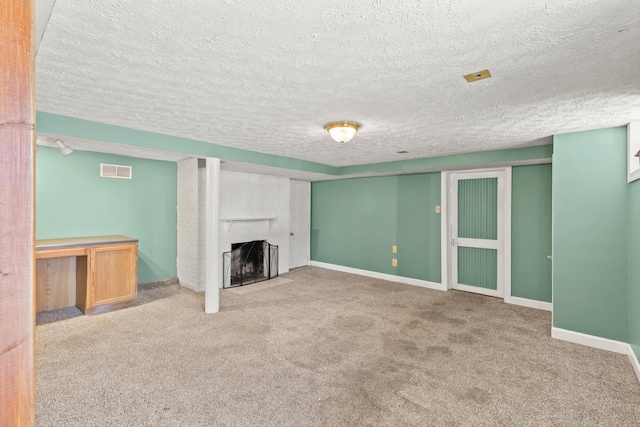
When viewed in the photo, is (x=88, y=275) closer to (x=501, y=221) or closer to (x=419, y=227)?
(x=419, y=227)

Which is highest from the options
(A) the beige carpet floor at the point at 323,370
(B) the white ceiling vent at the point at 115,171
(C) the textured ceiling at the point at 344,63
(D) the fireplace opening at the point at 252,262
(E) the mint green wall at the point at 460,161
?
(C) the textured ceiling at the point at 344,63

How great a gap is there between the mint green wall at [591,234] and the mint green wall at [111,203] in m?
5.50

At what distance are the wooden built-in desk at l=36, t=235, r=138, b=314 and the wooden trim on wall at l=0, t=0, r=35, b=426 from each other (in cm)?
413

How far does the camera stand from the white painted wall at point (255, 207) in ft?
18.2

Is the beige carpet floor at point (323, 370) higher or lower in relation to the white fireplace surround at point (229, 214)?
lower

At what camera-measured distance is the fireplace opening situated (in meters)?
5.80

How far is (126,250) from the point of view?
4.16 metres

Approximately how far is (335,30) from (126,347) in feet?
11.0

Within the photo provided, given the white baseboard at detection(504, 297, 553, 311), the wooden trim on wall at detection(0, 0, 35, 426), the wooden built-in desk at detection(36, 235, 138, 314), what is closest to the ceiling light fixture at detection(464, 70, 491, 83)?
the wooden trim on wall at detection(0, 0, 35, 426)

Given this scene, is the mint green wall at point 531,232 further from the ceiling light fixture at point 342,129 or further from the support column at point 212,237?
the support column at point 212,237

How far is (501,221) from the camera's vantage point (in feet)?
15.7

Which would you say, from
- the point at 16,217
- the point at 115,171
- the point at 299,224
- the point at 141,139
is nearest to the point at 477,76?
the point at 16,217

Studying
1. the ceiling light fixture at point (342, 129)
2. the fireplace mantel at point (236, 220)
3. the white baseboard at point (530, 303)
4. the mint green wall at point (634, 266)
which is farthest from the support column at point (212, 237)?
the mint green wall at point (634, 266)

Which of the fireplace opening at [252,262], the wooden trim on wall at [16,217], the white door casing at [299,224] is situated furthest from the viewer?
the white door casing at [299,224]
